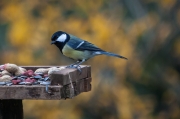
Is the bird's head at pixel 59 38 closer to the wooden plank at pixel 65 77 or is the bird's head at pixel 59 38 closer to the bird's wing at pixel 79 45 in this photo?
the bird's wing at pixel 79 45

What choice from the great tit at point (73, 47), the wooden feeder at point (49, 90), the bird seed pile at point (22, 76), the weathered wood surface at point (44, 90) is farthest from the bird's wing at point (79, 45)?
the weathered wood surface at point (44, 90)

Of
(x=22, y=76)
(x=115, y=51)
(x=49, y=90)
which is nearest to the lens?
(x=49, y=90)

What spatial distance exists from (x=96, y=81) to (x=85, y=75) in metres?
3.05

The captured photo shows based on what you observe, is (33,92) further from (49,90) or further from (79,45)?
(79,45)

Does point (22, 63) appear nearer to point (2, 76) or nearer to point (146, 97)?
point (146, 97)

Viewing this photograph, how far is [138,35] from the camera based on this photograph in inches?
253

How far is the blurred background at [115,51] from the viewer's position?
6.32 meters

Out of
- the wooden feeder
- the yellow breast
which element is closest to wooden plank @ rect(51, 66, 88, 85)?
the wooden feeder

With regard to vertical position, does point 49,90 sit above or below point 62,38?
below

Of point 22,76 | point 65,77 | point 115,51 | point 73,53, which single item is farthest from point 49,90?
point 115,51

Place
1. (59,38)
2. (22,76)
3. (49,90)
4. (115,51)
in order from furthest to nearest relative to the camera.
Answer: (115,51) < (59,38) < (22,76) < (49,90)

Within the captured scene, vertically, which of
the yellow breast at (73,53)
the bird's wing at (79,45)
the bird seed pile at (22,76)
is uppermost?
the bird's wing at (79,45)

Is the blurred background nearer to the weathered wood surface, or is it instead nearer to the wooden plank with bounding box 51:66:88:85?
the wooden plank with bounding box 51:66:88:85

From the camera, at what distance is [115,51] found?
6.56 m
